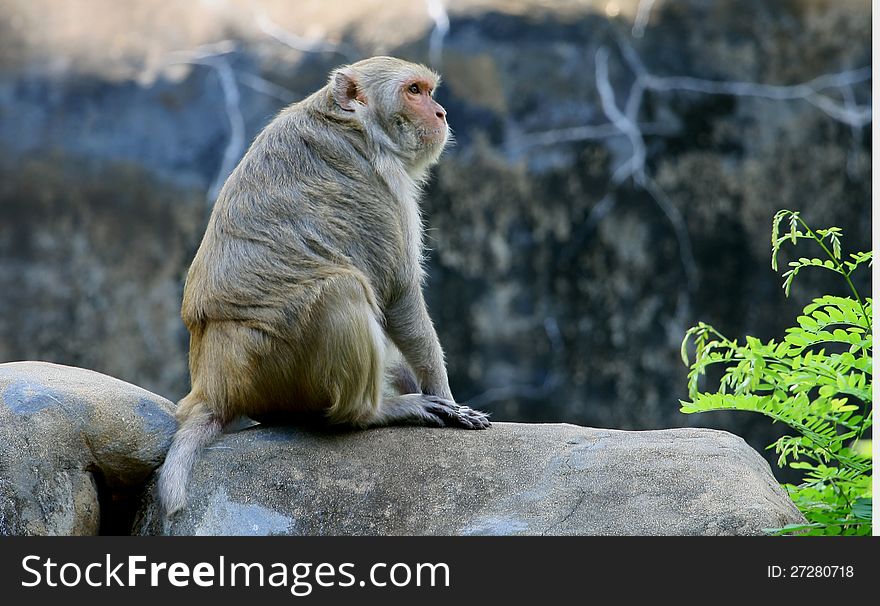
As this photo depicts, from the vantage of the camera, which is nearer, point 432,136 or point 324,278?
point 324,278

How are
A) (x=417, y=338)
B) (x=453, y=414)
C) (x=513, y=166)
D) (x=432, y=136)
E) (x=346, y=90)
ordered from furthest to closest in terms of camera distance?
(x=513, y=166), (x=432, y=136), (x=346, y=90), (x=417, y=338), (x=453, y=414)

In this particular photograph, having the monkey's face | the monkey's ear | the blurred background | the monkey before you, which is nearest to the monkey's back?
Answer: the monkey

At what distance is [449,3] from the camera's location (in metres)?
9.56

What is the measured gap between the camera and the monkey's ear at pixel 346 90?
4941 mm

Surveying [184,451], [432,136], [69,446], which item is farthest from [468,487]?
[432,136]

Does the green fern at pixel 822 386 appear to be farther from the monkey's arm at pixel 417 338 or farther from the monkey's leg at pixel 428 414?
the monkey's arm at pixel 417 338

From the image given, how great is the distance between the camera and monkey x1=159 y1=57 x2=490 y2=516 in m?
4.36

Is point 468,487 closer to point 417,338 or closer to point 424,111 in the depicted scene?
point 417,338

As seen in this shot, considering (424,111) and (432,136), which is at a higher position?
(424,111)

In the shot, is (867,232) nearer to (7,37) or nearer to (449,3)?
(449,3)

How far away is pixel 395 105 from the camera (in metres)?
5.00

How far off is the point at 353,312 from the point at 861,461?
208 centimetres

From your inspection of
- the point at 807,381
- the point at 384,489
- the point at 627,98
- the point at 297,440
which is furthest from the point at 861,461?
the point at 627,98

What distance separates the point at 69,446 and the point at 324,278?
121 centimetres
